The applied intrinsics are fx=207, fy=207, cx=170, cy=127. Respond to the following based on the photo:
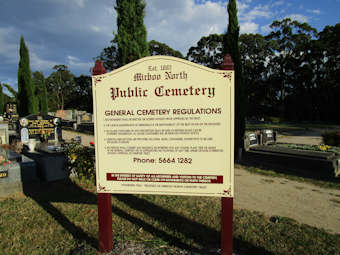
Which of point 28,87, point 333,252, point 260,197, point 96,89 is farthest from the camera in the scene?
point 28,87

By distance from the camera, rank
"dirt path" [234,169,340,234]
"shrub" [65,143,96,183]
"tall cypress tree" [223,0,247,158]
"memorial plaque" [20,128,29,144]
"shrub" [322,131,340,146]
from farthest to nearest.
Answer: "shrub" [322,131,340,146]
"tall cypress tree" [223,0,247,158]
"memorial plaque" [20,128,29,144]
"shrub" [65,143,96,183]
"dirt path" [234,169,340,234]

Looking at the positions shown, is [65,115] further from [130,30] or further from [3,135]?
[130,30]

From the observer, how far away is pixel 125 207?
4.74 m

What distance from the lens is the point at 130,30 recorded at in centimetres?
652

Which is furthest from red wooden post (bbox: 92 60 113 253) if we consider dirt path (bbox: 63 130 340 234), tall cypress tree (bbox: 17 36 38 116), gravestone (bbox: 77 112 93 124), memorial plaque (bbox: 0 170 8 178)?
gravestone (bbox: 77 112 93 124)

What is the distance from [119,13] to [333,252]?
7.43 meters

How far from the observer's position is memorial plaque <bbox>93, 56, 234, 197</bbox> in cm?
264

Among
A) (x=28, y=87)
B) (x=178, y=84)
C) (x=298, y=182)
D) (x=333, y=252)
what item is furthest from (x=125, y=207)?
(x=28, y=87)

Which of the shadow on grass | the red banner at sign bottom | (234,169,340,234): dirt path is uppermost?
the red banner at sign bottom

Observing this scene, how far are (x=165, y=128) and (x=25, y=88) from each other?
70.9 feet

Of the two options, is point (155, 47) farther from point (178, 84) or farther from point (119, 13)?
point (178, 84)

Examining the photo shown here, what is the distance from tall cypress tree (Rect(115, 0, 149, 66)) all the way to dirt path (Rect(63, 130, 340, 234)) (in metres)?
5.22

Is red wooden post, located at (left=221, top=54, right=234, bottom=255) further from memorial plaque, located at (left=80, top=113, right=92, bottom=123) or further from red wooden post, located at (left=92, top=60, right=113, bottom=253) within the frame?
memorial plaque, located at (left=80, top=113, right=92, bottom=123)

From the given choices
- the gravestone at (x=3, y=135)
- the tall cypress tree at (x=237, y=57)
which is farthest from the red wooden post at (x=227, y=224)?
the gravestone at (x=3, y=135)
